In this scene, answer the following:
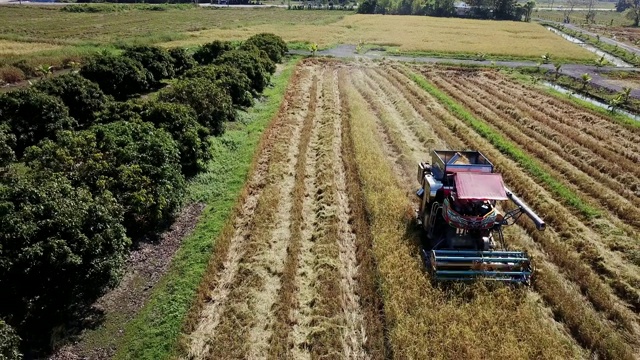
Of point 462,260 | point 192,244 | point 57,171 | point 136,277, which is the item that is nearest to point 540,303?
point 462,260

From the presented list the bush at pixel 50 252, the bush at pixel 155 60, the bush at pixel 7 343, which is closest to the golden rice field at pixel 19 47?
the bush at pixel 155 60

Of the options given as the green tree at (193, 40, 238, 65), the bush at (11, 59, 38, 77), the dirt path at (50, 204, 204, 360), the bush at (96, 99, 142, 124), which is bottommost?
the dirt path at (50, 204, 204, 360)

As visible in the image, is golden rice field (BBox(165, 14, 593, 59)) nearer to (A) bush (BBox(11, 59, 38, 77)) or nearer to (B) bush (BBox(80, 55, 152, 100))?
(A) bush (BBox(11, 59, 38, 77))

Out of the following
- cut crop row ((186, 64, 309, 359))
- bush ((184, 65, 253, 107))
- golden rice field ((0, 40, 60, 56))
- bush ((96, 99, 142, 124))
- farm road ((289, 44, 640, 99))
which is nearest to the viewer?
cut crop row ((186, 64, 309, 359))

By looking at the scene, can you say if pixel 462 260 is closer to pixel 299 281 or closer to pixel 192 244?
pixel 299 281

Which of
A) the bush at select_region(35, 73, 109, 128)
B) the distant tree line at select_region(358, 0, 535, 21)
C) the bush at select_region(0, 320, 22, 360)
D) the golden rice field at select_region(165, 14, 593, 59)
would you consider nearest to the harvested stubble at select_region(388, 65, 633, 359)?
the bush at select_region(0, 320, 22, 360)

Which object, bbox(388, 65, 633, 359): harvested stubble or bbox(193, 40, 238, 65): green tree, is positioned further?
bbox(193, 40, 238, 65): green tree
